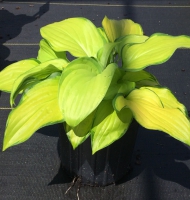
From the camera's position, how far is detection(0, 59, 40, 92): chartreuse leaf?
1102 millimetres

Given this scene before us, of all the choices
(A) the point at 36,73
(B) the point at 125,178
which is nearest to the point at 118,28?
(A) the point at 36,73

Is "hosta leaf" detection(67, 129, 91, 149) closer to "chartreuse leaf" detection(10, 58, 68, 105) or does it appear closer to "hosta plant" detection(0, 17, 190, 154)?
"hosta plant" detection(0, 17, 190, 154)

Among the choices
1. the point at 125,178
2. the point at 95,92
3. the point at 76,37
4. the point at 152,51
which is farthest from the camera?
the point at 125,178

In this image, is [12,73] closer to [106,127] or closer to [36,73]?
[36,73]

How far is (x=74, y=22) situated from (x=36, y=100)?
33 centimetres

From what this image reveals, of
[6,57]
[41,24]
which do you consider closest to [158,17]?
[41,24]

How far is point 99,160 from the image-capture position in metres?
1.18

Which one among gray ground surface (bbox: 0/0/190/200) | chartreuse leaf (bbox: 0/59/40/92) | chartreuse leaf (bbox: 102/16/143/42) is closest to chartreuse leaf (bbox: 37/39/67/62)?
chartreuse leaf (bbox: 0/59/40/92)

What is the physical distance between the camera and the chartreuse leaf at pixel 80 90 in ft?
2.83

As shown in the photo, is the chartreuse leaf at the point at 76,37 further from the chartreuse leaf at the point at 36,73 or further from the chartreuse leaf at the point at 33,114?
the chartreuse leaf at the point at 33,114

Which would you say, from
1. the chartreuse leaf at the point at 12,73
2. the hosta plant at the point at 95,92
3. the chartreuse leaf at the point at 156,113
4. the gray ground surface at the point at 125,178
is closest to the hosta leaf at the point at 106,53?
the hosta plant at the point at 95,92

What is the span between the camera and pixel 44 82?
3.27 ft

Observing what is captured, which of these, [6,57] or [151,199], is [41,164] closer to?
[151,199]

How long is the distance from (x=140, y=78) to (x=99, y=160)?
0.32 meters
